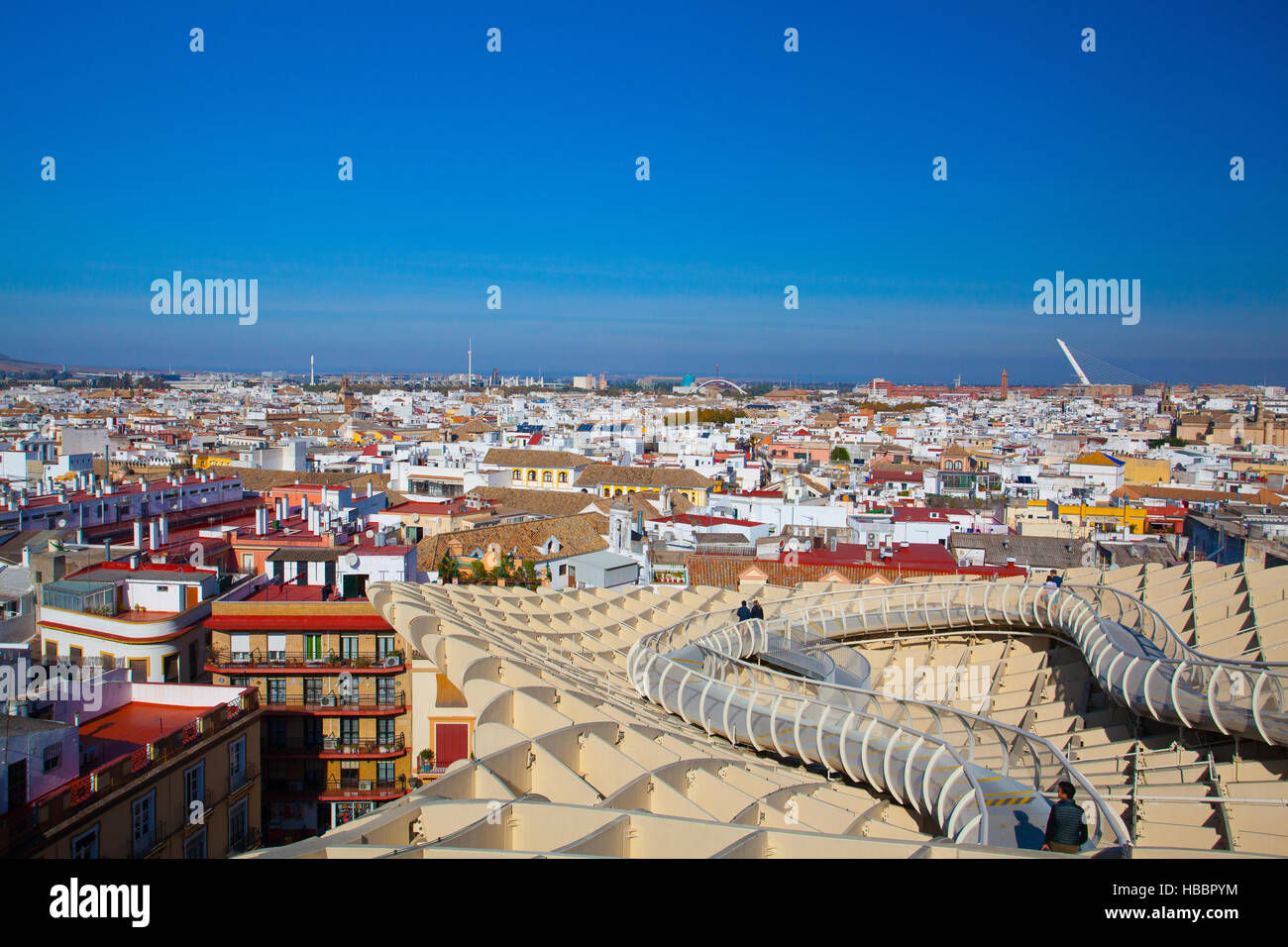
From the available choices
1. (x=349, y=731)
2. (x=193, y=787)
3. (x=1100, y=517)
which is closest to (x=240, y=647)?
(x=349, y=731)

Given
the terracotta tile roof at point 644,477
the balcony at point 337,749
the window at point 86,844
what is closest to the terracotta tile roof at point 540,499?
the terracotta tile roof at point 644,477

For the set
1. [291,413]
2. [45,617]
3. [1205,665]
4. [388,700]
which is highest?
[291,413]

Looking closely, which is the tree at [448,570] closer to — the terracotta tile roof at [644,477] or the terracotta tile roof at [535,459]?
the terracotta tile roof at [644,477]

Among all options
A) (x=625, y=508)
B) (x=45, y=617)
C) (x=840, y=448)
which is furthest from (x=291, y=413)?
(x=45, y=617)

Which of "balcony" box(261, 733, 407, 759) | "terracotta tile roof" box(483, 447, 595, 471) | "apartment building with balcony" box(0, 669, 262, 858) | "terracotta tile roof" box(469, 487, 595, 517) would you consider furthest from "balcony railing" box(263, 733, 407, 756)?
"terracotta tile roof" box(483, 447, 595, 471)

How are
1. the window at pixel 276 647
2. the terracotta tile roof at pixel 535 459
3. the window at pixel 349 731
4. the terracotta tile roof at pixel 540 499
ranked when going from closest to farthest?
the window at pixel 349 731 → the window at pixel 276 647 → the terracotta tile roof at pixel 540 499 → the terracotta tile roof at pixel 535 459
